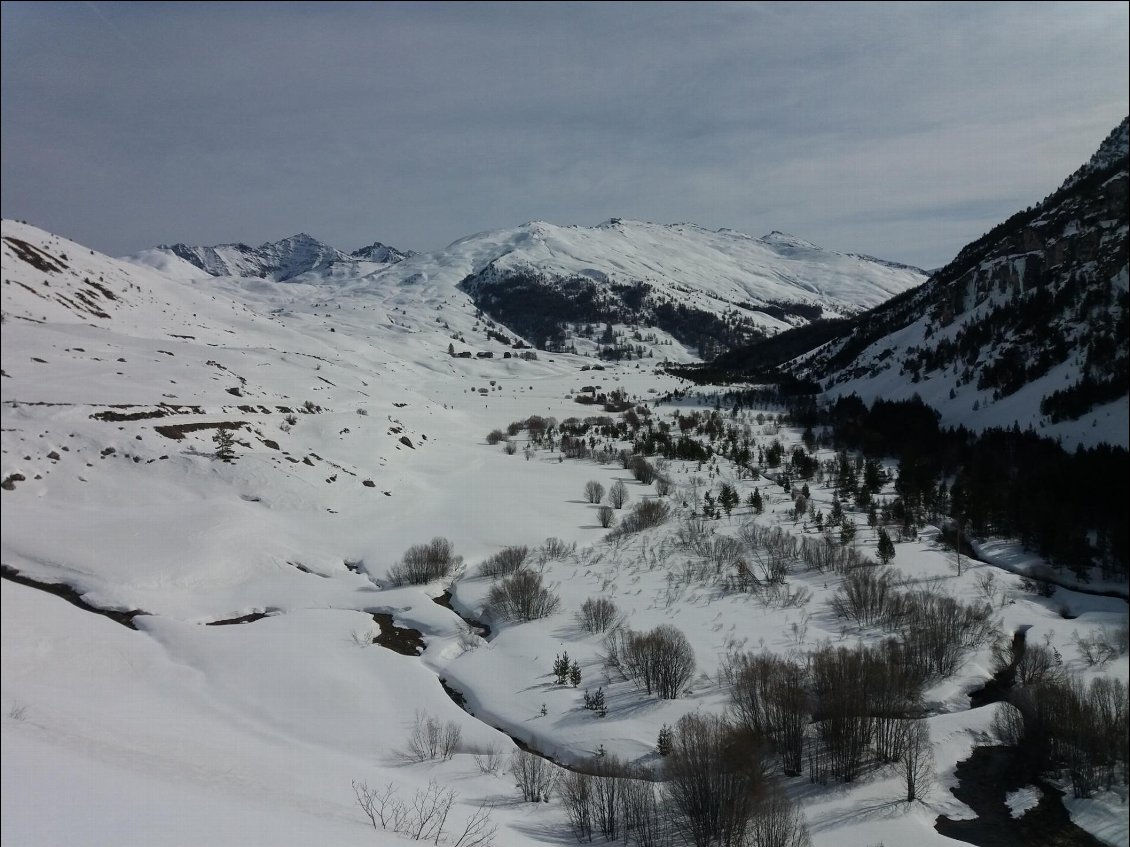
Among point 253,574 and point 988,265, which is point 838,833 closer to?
point 253,574

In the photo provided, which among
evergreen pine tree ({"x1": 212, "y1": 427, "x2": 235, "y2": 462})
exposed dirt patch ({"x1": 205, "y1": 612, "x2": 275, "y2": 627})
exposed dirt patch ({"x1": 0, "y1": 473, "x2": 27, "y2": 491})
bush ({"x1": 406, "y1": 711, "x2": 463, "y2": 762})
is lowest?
bush ({"x1": 406, "y1": 711, "x2": 463, "y2": 762})

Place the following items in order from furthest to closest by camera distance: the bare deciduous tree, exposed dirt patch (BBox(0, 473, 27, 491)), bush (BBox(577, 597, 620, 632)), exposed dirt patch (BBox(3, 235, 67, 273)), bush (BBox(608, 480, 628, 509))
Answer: bush (BBox(608, 480, 628, 509)) → bush (BBox(577, 597, 620, 632)) → the bare deciduous tree → exposed dirt patch (BBox(3, 235, 67, 273)) → exposed dirt patch (BBox(0, 473, 27, 491))

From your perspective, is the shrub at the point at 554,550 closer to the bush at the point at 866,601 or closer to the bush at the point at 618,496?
the bush at the point at 618,496

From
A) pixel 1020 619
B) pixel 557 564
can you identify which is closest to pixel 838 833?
pixel 1020 619

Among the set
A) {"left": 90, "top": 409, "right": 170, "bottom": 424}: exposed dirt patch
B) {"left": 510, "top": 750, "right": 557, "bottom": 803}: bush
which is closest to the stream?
{"left": 510, "top": 750, "right": 557, "bottom": 803}: bush

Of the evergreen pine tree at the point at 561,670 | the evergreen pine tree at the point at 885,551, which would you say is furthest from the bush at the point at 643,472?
the evergreen pine tree at the point at 561,670

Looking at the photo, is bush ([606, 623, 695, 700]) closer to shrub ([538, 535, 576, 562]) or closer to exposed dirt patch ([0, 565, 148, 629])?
shrub ([538, 535, 576, 562])

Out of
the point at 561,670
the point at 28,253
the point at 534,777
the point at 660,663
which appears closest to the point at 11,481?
the point at 28,253
